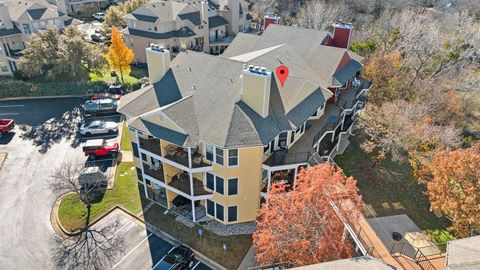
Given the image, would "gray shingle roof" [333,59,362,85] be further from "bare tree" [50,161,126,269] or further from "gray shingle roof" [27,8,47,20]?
"gray shingle roof" [27,8,47,20]

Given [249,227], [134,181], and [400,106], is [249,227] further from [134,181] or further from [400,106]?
[400,106]

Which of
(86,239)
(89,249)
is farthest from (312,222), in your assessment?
(86,239)

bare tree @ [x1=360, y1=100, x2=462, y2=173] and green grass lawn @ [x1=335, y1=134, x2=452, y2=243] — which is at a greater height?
bare tree @ [x1=360, y1=100, x2=462, y2=173]

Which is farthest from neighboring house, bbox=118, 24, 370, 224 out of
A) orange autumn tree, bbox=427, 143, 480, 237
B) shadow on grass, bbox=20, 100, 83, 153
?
shadow on grass, bbox=20, 100, 83, 153

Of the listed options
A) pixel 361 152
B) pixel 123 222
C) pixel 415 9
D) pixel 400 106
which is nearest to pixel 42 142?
pixel 123 222

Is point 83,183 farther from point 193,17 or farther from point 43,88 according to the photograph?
point 193,17

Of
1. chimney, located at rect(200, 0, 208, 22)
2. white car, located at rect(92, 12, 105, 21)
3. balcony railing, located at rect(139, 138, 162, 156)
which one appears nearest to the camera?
balcony railing, located at rect(139, 138, 162, 156)

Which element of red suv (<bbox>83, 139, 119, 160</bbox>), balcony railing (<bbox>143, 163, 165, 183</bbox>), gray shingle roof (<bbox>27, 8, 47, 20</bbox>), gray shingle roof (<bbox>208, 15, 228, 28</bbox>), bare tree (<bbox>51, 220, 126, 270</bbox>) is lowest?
bare tree (<bbox>51, 220, 126, 270</bbox>)
